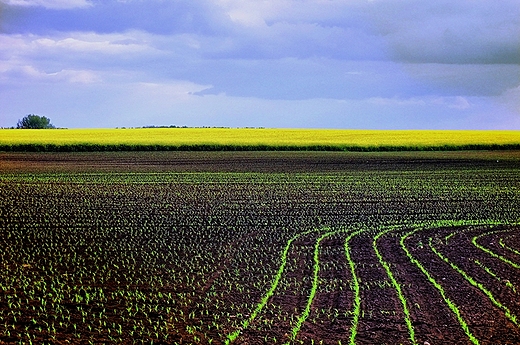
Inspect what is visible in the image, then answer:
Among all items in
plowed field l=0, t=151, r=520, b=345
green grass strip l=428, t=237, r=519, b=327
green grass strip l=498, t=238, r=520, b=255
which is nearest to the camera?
plowed field l=0, t=151, r=520, b=345

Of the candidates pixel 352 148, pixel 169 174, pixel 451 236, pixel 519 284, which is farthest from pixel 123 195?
pixel 352 148

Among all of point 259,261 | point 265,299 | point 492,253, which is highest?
point 492,253

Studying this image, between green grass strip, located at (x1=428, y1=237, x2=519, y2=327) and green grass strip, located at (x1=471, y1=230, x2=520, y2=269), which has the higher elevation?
green grass strip, located at (x1=471, y1=230, x2=520, y2=269)

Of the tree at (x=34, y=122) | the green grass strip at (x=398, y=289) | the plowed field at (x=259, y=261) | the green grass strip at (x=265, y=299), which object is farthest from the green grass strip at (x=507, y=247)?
the tree at (x=34, y=122)

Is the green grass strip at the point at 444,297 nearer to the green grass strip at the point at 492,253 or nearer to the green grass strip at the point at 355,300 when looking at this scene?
the green grass strip at the point at 355,300

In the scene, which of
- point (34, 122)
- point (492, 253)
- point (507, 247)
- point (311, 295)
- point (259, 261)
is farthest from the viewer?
point (34, 122)

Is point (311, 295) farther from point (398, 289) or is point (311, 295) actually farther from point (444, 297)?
point (444, 297)

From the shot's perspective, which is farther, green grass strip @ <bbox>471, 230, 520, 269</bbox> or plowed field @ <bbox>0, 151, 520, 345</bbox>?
green grass strip @ <bbox>471, 230, 520, 269</bbox>

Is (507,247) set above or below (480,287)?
above

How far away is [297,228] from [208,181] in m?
11.2

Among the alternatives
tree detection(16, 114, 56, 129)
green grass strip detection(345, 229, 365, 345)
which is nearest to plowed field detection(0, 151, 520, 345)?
green grass strip detection(345, 229, 365, 345)

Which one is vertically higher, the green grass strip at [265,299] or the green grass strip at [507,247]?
the green grass strip at [507,247]

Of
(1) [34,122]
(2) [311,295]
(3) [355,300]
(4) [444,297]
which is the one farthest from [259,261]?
(1) [34,122]

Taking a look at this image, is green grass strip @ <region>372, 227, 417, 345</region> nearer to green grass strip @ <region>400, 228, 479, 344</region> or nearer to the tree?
green grass strip @ <region>400, 228, 479, 344</region>
